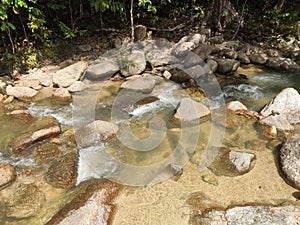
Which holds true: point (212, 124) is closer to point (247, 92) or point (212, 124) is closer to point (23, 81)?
point (247, 92)

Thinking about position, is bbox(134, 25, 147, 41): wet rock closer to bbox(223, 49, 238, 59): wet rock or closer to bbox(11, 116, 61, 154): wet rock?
bbox(223, 49, 238, 59): wet rock

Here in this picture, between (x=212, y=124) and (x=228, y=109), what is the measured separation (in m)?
0.76

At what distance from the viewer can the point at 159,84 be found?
701 centimetres

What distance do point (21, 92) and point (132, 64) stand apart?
3.22 m

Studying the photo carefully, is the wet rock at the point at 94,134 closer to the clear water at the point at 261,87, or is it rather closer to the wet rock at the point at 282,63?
the clear water at the point at 261,87

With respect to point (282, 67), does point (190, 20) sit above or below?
above

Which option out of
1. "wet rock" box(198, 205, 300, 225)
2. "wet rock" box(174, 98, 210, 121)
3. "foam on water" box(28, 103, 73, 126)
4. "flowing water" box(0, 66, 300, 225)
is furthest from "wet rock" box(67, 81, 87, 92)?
"wet rock" box(198, 205, 300, 225)

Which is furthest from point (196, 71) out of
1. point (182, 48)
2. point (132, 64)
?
point (132, 64)

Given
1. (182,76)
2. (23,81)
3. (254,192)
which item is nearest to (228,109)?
(182,76)

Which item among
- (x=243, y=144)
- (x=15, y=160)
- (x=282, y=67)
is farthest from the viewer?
(x=282, y=67)

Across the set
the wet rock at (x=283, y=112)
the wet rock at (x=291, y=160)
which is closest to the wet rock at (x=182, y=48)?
the wet rock at (x=283, y=112)

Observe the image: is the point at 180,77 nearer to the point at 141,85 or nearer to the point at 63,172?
the point at 141,85

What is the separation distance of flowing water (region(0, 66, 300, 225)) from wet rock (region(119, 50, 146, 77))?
1064mm

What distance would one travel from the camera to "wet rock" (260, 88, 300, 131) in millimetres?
4945
